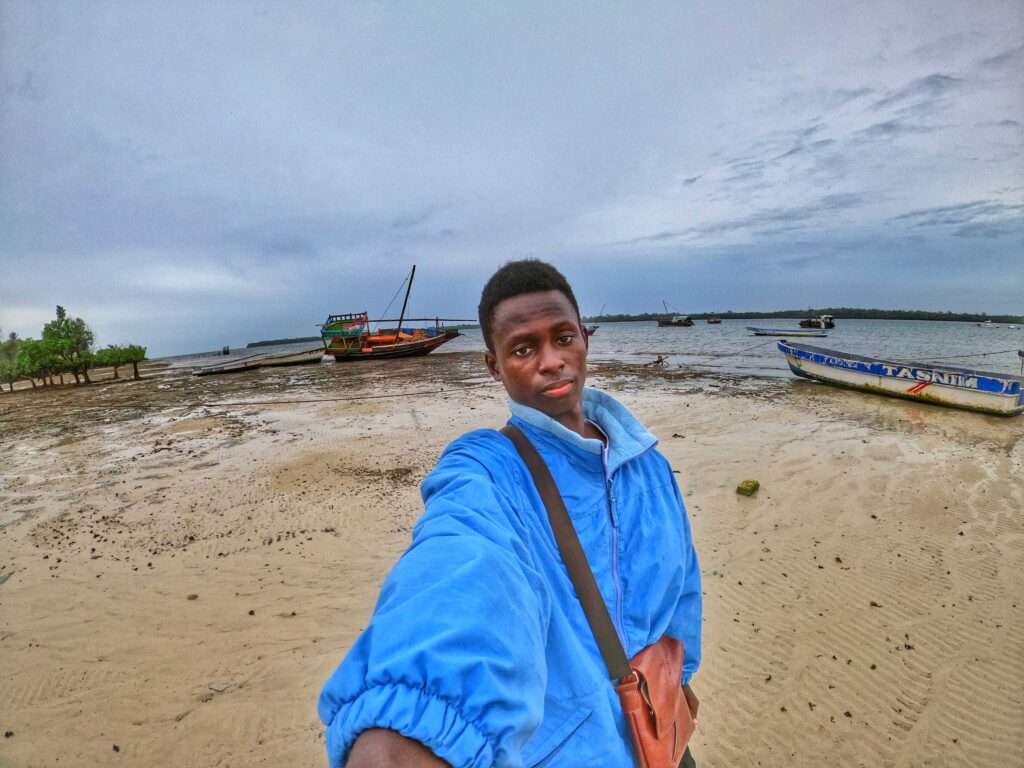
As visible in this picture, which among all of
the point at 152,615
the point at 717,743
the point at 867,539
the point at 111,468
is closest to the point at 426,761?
the point at 717,743

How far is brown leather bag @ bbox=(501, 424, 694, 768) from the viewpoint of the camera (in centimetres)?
128

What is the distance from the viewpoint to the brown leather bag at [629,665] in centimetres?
128

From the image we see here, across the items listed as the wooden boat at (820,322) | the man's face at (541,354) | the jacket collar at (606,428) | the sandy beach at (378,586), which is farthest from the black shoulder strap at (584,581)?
the wooden boat at (820,322)

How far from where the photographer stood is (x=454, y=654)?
0.81 meters

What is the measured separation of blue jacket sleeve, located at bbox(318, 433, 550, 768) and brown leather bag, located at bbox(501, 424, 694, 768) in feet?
Answer: 0.66

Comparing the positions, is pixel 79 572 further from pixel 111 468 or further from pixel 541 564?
pixel 541 564

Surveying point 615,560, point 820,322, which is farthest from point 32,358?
point 820,322

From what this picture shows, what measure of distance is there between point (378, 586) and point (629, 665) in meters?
4.23

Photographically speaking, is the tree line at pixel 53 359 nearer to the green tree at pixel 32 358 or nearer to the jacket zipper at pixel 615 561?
the green tree at pixel 32 358

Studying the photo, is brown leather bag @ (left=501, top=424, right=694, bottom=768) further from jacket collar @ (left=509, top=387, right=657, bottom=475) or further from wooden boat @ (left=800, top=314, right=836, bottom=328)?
wooden boat @ (left=800, top=314, right=836, bottom=328)

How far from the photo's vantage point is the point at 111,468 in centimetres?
921

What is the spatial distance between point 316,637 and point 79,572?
3.61 m

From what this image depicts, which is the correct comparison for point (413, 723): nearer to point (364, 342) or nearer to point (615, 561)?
point (615, 561)

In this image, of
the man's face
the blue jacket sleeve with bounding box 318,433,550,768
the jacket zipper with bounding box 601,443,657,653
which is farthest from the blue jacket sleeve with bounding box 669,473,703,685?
the blue jacket sleeve with bounding box 318,433,550,768
